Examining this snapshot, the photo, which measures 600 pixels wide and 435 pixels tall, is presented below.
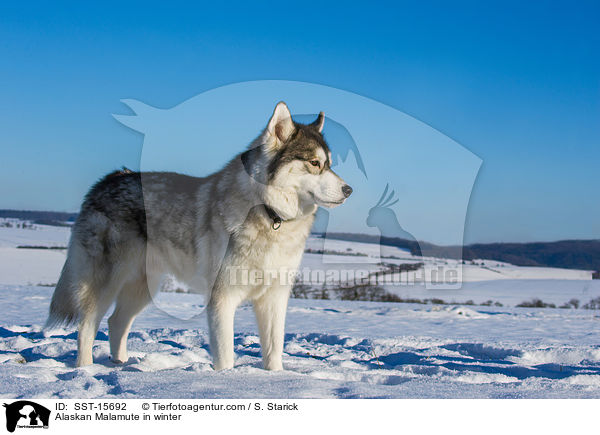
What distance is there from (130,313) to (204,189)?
1.70m

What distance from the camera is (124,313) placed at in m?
5.19

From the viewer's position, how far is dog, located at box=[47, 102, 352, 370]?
13.5ft

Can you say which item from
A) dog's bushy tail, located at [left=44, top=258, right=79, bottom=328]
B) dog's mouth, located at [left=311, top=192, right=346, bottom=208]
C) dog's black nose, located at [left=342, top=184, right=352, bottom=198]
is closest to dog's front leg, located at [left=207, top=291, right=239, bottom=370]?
dog's mouth, located at [left=311, top=192, right=346, bottom=208]

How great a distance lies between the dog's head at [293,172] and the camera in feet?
13.4

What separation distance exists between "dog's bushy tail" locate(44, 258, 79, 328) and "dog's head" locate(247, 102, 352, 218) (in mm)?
2463

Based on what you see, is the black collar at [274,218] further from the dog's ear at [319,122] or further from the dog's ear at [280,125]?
the dog's ear at [319,122]

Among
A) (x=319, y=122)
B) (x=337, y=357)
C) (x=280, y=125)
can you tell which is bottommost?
(x=337, y=357)

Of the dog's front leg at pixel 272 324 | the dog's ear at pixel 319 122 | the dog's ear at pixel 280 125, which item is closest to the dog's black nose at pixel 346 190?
the dog's ear at pixel 280 125

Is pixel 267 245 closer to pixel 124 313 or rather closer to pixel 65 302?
pixel 124 313
